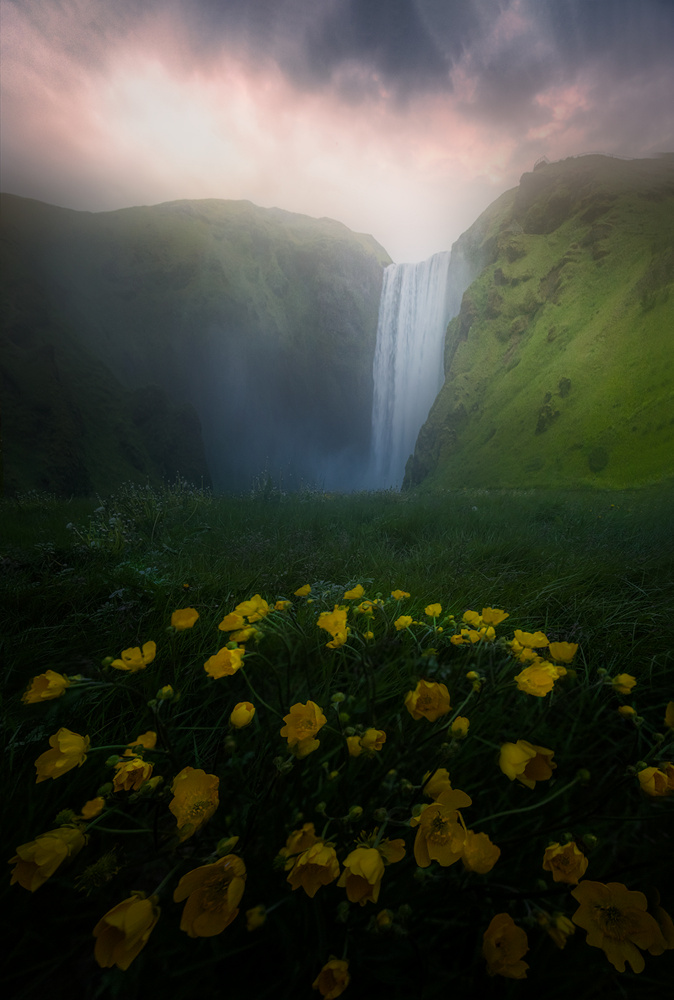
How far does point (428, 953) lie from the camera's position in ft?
2.12

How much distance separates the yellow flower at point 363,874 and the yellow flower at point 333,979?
0.06 metres

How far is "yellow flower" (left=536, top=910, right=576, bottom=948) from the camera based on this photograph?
1.77ft

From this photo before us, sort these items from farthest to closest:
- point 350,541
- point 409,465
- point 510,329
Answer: point 409,465, point 510,329, point 350,541

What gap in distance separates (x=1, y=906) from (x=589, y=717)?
4.72 feet

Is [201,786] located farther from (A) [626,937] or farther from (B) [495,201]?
(B) [495,201]

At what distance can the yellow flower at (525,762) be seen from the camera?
73cm

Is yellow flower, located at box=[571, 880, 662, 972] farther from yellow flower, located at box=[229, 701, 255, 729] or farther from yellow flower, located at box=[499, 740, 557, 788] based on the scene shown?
yellow flower, located at box=[229, 701, 255, 729]

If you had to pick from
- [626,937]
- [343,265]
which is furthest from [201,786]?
[343,265]

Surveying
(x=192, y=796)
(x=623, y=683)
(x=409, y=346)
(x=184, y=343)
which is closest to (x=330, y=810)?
(x=192, y=796)

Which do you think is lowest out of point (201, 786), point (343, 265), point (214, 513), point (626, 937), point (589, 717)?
point (214, 513)

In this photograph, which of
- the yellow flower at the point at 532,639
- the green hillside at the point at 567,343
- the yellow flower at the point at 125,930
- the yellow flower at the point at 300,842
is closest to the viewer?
the yellow flower at the point at 125,930

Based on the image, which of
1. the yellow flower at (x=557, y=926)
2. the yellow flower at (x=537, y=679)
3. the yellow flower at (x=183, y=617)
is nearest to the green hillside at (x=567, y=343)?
the yellow flower at (x=537, y=679)

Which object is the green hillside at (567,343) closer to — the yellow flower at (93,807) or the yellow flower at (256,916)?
the yellow flower at (256,916)

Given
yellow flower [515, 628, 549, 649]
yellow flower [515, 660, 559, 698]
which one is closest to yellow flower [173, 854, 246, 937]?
yellow flower [515, 660, 559, 698]
